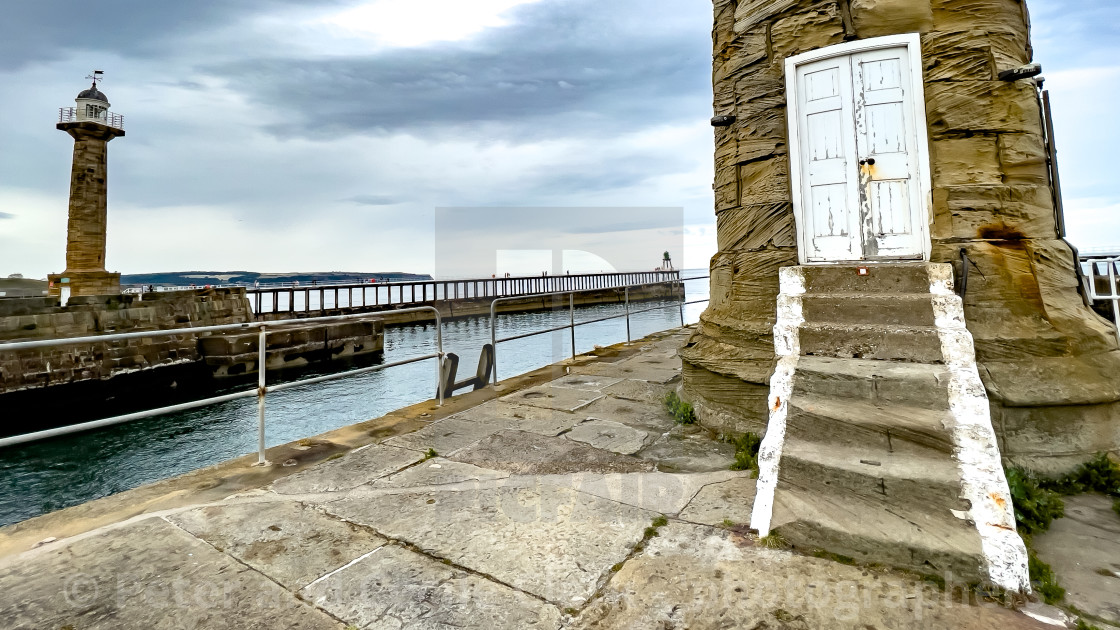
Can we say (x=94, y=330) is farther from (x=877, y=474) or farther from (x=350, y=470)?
(x=877, y=474)

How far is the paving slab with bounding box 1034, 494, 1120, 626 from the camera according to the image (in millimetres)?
1719

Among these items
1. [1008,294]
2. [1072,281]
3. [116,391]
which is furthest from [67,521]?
[116,391]

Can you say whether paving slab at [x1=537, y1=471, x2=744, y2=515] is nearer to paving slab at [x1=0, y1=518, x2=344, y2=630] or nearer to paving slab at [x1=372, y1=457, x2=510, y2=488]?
paving slab at [x1=372, y1=457, x2=510, y2=488]

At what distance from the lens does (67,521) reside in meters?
2.48

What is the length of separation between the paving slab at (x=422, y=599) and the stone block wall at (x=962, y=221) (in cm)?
238

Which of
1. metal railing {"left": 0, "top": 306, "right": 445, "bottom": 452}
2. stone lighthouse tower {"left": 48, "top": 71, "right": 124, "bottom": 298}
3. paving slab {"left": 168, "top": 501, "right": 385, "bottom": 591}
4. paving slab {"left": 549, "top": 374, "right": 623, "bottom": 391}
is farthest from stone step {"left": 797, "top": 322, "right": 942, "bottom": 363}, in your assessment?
stone lighthouse tower {"left": 48, "top": 71, "right": 124, "bottom": 298}

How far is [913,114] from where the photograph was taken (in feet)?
11.0

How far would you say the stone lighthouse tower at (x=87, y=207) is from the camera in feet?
69.1

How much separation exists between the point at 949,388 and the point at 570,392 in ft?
11.9

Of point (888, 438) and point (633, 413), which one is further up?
point (888, 438)

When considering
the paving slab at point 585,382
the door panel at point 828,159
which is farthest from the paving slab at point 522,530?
the paving slab at point 585,382

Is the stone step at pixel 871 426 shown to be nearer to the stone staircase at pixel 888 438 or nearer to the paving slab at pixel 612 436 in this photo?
the stone staircase at pixel 888 438

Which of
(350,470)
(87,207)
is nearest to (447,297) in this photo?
(87,207)

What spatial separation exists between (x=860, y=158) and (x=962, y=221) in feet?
2.60
